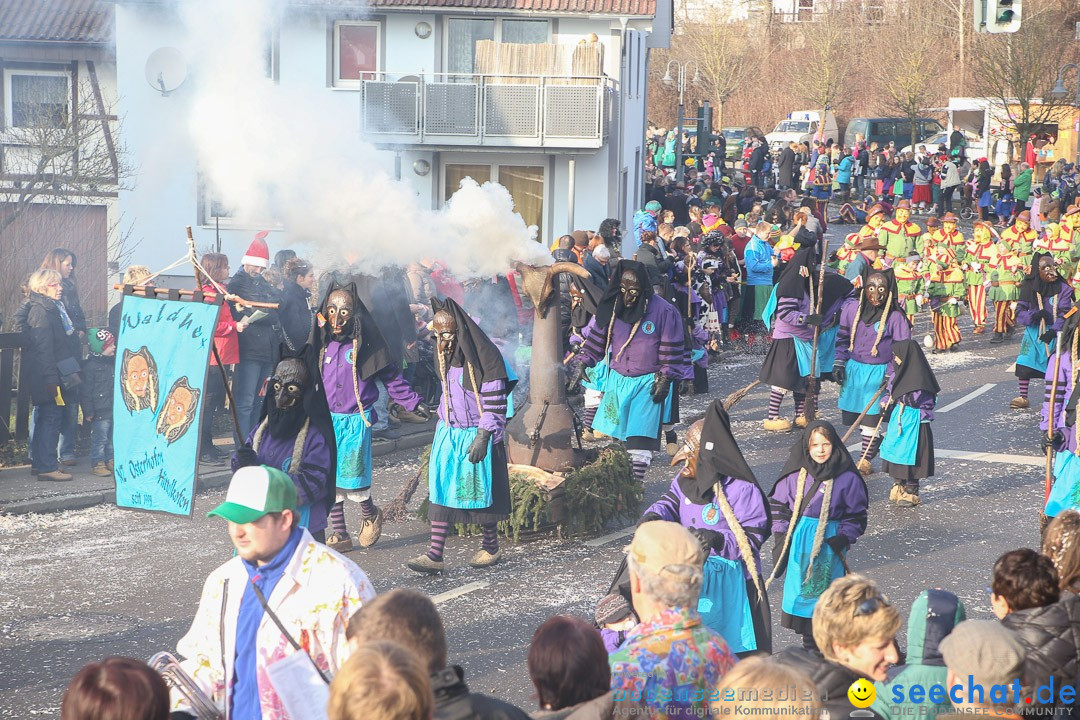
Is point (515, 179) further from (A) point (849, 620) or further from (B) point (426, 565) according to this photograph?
(A) point (849, 620)

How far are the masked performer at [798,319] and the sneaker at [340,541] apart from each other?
5104 millimetres

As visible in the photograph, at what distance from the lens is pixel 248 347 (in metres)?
11.6

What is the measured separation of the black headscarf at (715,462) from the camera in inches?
249

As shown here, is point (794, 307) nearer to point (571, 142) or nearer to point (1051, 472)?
point (1051, 472)

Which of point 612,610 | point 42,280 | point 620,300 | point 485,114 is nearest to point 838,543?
point 612,610

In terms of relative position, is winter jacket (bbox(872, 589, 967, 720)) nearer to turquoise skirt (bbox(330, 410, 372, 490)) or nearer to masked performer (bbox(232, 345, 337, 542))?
masked performer (bbox(232, 345, 337, 542))

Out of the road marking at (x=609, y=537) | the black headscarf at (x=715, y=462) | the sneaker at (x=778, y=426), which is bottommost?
the road marking at (x=609, y=537)

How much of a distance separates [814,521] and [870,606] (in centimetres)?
263

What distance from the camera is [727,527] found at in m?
6.39

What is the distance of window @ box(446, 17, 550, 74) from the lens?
2367cm

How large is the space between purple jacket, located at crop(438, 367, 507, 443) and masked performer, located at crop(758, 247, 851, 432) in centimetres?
490

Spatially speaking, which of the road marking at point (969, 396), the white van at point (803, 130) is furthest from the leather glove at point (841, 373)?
the white van at point (803, 130)

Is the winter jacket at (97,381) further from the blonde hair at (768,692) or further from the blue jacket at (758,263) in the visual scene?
the blue jacket at (758,263)

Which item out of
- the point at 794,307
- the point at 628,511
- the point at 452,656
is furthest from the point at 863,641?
the point at 794,307
